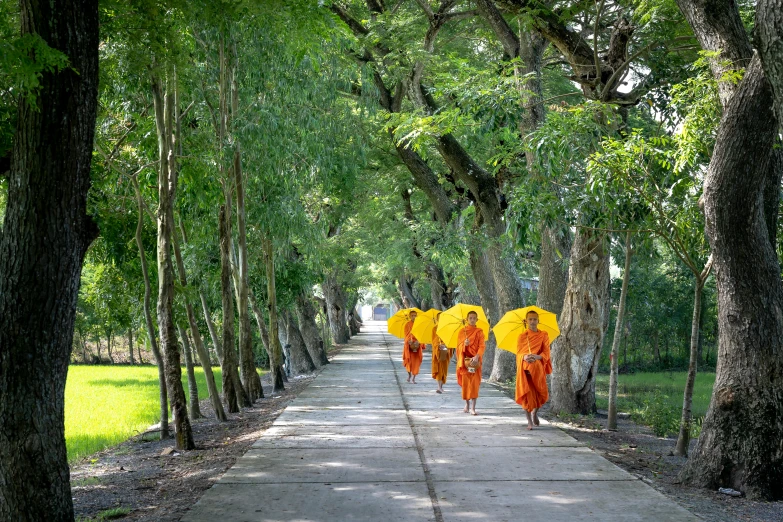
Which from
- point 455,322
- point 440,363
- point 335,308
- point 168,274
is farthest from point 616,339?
point 335,308

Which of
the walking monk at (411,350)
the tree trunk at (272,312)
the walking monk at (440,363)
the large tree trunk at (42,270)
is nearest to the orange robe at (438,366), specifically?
the walking monk at (440,363)

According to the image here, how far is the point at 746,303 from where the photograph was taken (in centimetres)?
805

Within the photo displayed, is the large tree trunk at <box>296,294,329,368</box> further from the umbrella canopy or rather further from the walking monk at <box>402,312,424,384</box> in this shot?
the umbrella canopy

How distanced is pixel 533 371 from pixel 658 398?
4.21 metres

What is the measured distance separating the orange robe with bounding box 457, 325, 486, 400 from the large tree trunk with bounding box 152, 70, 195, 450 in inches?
196

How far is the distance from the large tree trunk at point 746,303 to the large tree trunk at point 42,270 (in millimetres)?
5697

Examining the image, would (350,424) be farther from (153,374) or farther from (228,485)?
(153,374)

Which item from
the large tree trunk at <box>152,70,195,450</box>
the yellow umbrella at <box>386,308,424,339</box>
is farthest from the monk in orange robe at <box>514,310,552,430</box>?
the yellow umbrella at <box>386,308,424,339</box>

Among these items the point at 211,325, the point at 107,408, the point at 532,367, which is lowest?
the point at 107,408

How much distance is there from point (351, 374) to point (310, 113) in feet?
35.0

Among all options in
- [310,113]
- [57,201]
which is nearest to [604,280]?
[310,113]

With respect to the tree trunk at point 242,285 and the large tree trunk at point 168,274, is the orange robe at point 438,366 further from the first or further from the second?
the large tree trunk at point 168,274

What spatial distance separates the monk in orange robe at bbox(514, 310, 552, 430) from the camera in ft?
40.9

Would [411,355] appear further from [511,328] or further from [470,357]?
[511,328]
